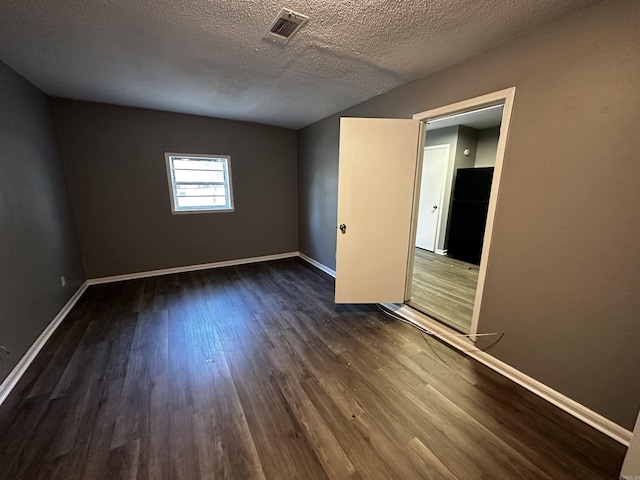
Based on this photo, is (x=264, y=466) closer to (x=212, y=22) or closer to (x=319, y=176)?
(x=212, y=22)

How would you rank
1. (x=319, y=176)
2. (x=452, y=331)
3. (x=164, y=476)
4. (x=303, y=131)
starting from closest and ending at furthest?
(x=164, y=476), (x=452, y=331), (x=319, y=176), (x=303, y=131)

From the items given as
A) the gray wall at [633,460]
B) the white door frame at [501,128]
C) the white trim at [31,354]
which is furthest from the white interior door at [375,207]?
the white trim at [31,354]

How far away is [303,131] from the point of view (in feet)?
14.6

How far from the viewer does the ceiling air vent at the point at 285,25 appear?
151 cm

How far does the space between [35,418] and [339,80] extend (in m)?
3.44

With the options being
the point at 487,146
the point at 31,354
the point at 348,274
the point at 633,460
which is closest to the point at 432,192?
the point at 487,146

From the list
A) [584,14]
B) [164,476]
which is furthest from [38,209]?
[584,14]

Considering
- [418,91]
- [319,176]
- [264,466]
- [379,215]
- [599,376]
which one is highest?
[418,91]

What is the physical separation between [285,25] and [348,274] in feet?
7.20

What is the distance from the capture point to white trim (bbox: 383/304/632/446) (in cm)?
146

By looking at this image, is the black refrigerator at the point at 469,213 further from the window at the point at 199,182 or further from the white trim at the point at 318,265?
the window at the point at 199,182

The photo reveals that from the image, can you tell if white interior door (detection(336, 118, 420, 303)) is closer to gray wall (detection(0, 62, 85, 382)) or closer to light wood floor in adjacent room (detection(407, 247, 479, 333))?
light wood floor in adjacent room (detection(407, 247, 479, 333))

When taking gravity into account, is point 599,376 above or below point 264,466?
above

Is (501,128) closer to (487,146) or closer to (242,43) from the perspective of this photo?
(242,43)
